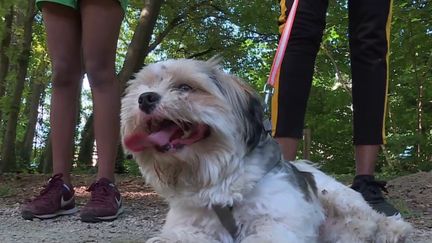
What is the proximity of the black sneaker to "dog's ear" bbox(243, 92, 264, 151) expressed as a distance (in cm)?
104

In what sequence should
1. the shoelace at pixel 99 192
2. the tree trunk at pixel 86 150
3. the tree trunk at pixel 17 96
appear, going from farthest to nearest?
the tree trunk at pixel 86 150, the tree trunk at pixel 17 96, the shoelace at pixel 99 192

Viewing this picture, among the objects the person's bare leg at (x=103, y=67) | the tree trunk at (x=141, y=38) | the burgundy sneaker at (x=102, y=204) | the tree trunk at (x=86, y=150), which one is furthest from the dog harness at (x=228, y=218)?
the tree trunk at (x=86, y=150)

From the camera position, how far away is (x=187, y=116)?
2.12 metres

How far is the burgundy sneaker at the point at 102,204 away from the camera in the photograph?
342 cm

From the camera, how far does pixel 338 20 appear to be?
10695mm

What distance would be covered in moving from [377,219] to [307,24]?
1.23 meters

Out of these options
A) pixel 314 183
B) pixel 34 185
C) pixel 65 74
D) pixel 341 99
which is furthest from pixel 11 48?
pixel 341 99

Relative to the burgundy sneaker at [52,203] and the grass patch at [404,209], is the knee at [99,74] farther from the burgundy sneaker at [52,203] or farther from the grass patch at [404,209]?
the grass patch at [404,209]

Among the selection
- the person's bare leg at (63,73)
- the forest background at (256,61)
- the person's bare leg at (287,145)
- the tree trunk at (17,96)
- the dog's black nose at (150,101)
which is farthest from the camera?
the forest background at (256,61)

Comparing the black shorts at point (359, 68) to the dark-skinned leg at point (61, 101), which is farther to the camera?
the dark-skinned leg at point (61, 101)

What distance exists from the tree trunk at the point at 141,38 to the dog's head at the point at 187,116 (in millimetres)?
8814

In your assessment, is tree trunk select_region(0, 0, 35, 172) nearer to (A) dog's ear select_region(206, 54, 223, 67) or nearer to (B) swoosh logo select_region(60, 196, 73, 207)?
(B) swoosh logo select_region(60, 196, 73, 207)

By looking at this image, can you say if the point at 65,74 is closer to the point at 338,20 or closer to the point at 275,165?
the point at 275,165

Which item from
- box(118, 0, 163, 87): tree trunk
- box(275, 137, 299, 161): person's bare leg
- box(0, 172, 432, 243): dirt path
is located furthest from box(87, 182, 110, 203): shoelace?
box(118, 0, 163, 87): tree trunk
